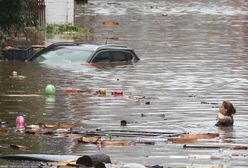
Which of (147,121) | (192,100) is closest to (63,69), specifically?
(192,100)

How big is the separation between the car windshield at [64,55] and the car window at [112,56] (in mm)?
346

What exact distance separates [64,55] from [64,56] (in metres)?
0.04

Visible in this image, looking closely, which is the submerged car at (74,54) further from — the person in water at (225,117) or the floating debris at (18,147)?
the floating debris at (18,147)

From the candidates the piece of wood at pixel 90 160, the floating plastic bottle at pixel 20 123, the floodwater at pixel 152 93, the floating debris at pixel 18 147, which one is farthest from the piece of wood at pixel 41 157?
the floating plastic bottle at pixel 20 123

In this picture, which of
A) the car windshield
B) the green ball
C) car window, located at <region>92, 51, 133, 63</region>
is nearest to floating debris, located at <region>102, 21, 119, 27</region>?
car window, located at <region>92, 51, 133, 63</region>

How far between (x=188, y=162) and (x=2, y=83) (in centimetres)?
1250

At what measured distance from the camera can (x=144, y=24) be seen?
2088 inches

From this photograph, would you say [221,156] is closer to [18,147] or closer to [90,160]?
[90,160]

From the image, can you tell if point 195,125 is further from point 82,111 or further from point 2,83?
point 2,83

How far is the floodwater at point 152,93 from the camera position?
1638cm

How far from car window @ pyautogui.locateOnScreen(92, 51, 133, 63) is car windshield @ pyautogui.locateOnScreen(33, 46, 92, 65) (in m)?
0.35

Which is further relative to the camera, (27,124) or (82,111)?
(82,111)

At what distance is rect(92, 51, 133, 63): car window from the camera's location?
3241 centimetres

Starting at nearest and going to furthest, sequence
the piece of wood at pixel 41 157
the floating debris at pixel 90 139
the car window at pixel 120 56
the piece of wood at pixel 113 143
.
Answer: the piece of wood at pixel 41 157 → the piece of wood at pixel 113 143 → the floating debris at pixel 90 139 → the car window at pixel 120 56
